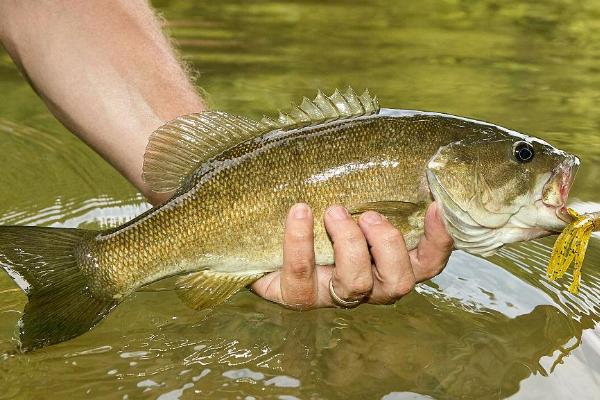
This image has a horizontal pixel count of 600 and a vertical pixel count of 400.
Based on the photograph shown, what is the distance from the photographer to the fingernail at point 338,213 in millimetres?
2537

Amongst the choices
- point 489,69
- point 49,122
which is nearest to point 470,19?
point 489,69

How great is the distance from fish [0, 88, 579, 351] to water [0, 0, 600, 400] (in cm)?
40

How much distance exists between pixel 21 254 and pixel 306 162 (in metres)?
0.86

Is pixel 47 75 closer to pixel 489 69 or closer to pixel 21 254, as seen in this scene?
pixel 21 254

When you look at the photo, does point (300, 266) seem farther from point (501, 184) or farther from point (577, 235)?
point (577, 235)

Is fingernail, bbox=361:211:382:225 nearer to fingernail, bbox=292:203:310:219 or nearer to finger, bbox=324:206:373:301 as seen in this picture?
finger, bbox=324:206:373:301

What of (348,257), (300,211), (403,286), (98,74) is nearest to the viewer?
(300,211)

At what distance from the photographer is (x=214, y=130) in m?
2.67

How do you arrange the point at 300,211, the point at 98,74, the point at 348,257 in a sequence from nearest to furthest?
1. the point at 300,211
2. the point at 348,257
3. the point at 98,74

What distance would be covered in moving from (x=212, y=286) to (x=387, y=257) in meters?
0.53

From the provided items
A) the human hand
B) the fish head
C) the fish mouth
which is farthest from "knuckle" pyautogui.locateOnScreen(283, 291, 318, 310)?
the fish mouth

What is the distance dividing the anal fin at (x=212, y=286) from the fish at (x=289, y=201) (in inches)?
1.4

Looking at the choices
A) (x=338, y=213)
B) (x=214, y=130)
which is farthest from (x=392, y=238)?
(x=214, y=130)

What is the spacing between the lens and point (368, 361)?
3006 mm
